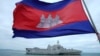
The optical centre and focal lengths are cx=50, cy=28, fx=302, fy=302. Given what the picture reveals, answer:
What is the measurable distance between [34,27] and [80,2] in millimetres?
1430

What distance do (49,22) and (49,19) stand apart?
3.9 inches

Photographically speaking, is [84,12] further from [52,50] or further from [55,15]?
[52,50]

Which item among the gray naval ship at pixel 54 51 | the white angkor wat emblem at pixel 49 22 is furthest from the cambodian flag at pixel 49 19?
the gray naval ship at pixel 54 51

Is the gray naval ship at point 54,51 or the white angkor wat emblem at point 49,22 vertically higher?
the gray naval ship at point 54,51

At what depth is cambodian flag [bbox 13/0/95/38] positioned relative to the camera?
7.89 metres

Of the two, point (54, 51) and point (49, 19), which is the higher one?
point (54, 51)

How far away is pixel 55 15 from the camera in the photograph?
825cm

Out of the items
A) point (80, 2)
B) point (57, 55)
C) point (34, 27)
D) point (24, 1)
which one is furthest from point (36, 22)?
point (57, 55)

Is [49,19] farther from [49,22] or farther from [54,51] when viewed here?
[54,51]

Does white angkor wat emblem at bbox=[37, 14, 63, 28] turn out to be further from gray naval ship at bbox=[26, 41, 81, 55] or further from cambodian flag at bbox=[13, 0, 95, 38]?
gray naval ship at bbox=[26, 41, 81, 55]

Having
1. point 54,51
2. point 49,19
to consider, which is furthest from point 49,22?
point 54,51

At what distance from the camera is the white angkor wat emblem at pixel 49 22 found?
8.08m

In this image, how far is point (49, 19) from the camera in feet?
26.7

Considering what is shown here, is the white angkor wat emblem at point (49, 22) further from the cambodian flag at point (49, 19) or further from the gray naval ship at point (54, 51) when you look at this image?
the gray naval ship at point (54, 51)
